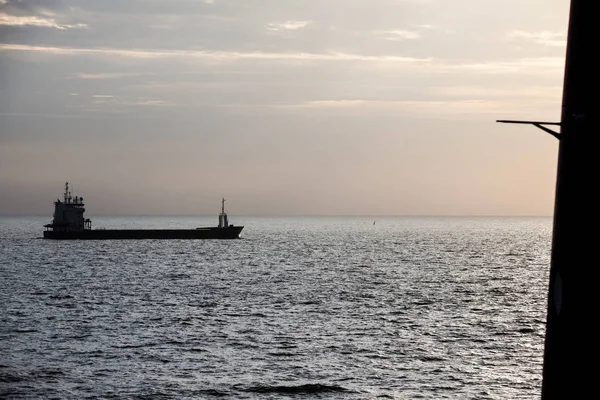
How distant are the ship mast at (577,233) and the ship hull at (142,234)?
15131 centimetres

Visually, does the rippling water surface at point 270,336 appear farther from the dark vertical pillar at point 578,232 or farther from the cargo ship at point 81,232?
the cargo ship at point 81,232

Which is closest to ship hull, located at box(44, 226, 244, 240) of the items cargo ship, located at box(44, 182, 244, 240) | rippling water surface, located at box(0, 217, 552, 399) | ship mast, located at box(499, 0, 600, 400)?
cargo ship, located at box(44, 182, 244, 240)

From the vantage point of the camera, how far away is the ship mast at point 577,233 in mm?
4363

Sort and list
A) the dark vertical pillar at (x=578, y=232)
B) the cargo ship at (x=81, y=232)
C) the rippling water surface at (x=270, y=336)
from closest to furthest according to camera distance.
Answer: the dark vertical pillar at (x=578, y=232) → the rippling water surface at (x=270, y=336) → the cargo ship at (x=81, y=232)

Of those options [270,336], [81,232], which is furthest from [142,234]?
[270,336]

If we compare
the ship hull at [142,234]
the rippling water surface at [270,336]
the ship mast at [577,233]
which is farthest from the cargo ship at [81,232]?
the ship mast at [577,233]

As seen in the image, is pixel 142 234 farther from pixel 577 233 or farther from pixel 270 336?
pixel 577 233

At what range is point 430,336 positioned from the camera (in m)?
36.9

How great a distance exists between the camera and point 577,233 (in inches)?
176

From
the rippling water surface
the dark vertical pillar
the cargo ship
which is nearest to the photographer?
the dark vertical pillar

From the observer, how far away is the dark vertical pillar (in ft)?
14.3

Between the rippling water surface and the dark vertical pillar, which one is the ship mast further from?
the rippling water surface

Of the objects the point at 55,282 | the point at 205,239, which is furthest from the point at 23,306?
the point at 205,239

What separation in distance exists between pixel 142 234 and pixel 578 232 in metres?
167
